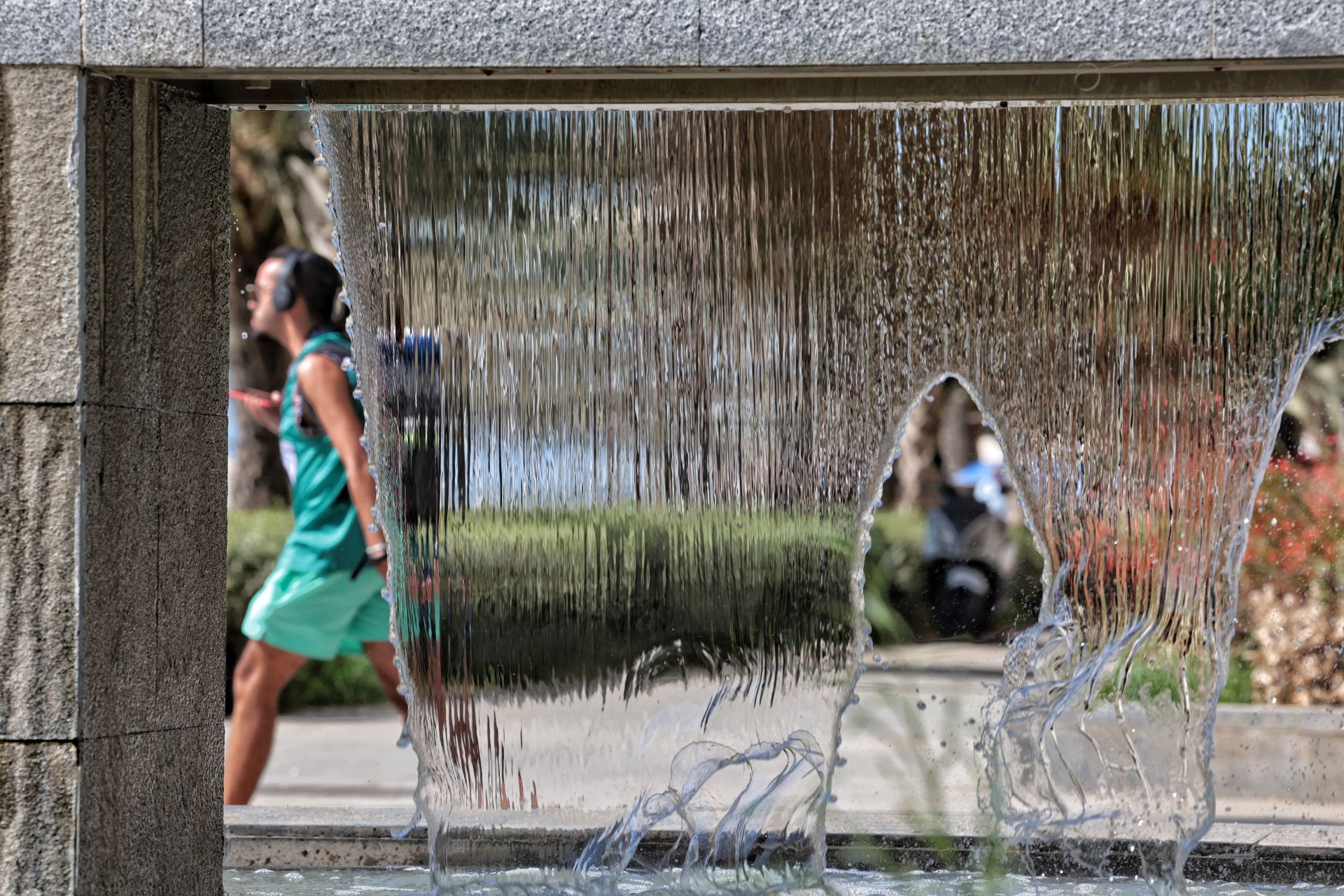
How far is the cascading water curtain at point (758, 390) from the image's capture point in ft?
12.0

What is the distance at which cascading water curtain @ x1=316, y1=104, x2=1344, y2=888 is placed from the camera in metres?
3.66

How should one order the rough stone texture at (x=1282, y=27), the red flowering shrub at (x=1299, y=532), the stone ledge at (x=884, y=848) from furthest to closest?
the red flowering shrub at (x=1299, y=532)
the stone ledge at (x=884, y=848)
the rough stone texture at (x=1282, y=27)

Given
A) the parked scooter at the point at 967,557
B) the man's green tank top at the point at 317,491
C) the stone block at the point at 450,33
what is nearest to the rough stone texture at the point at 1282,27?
the stone block at the point at 450,33

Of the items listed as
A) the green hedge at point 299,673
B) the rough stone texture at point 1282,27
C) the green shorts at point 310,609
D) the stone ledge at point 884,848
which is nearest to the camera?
the rough stone texture at point 1282,27

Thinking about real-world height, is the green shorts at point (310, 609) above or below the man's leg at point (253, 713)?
above

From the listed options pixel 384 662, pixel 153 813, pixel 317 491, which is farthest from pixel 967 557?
pixel 153 813

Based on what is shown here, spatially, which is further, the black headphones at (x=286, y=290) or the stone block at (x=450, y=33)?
the black headphones at (x=286, y=290)

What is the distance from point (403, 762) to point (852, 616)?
5.61 meters

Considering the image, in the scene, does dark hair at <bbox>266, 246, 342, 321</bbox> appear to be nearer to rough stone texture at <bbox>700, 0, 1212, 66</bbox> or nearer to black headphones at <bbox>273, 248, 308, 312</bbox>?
black headphones at <bbox>273, 248, 308, 312</bbox>

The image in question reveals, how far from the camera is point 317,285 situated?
5.34m

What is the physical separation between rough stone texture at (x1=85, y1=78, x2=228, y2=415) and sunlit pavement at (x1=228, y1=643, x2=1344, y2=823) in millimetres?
2968

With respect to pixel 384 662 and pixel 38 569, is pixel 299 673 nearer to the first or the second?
pixel 384 662

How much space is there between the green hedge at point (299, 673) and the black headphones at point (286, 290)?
6.41m

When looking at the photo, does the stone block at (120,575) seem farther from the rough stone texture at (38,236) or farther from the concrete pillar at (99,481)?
the rough stone texture at (38,236)
